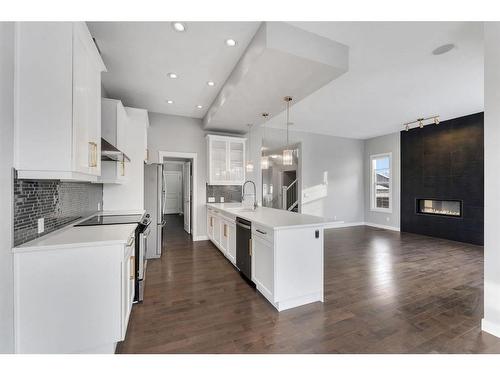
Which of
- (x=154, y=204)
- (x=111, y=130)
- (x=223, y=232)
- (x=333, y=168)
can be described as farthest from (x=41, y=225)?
(x=333, y=168)

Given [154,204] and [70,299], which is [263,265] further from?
[154,204]

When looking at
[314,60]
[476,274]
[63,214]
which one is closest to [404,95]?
[314,60]

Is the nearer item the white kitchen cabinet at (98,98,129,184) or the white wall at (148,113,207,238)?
the white kitchen cabinet at (98,98,129,184)

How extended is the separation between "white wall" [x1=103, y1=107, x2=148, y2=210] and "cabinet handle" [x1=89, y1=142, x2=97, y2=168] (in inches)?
77.2

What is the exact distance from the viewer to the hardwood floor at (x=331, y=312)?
69.8 inches

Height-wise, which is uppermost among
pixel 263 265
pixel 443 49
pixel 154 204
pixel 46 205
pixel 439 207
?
pixel 443 49

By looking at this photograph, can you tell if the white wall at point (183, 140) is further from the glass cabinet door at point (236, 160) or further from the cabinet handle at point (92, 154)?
the cabinet handle at point (92, 154)

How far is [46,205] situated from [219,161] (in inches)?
137

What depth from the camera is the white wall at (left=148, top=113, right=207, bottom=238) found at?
4.95 metres

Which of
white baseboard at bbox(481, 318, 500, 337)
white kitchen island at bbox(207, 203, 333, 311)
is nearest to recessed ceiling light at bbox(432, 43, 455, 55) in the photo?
white kitchen island at bbox(207, 203, 333, 311)

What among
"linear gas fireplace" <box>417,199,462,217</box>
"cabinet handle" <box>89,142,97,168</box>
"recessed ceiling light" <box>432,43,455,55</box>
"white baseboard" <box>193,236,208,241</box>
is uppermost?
"recessed ceiling light" <box>432,43,455,55</box>

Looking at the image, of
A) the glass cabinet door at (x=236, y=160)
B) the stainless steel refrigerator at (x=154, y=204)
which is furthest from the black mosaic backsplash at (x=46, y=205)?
the glass cabinet door at (x=236, y=160)

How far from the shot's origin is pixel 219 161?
5168 mm

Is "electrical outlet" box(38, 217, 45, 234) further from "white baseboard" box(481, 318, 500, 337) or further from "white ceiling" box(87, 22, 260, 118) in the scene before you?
"white baseboard" box(481, 318, 500, 337)
